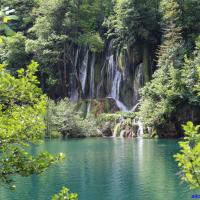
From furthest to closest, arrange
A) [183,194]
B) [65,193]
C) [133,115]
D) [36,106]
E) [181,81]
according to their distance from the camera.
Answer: [133,115] → [181,81] → [183,194] → [36,106] → [65,193]

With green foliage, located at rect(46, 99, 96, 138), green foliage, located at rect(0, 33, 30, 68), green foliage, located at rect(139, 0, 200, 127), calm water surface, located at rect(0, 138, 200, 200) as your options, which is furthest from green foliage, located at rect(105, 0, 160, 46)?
calm water surface, located at rect(0, 138, 200, 200)

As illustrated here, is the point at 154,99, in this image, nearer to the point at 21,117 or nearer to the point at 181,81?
the point at 181,81

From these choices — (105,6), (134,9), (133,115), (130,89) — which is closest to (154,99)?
(133,115)

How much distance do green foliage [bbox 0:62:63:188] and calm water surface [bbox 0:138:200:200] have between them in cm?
970

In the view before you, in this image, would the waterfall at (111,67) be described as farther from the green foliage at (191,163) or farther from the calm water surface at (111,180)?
the green foliage at (191,163)

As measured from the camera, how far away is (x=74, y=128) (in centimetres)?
4325

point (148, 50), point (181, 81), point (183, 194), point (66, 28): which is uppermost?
point (66, 28)

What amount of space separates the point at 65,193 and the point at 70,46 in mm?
49493

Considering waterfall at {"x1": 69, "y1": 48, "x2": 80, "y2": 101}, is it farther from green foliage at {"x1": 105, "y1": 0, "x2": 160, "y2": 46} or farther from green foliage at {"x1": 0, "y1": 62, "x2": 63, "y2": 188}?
green foliage at {"x1": 0, "y1": 62, "x2": 63, "y2": 188}

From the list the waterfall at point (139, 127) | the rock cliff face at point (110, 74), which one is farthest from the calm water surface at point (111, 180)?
the rock cliff face at point (110, 74)

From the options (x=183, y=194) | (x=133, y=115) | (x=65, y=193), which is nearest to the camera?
(x=65, y=193)

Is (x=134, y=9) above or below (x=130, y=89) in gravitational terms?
above

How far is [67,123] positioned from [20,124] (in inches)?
1499

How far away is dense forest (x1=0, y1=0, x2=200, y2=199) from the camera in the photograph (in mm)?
39281
